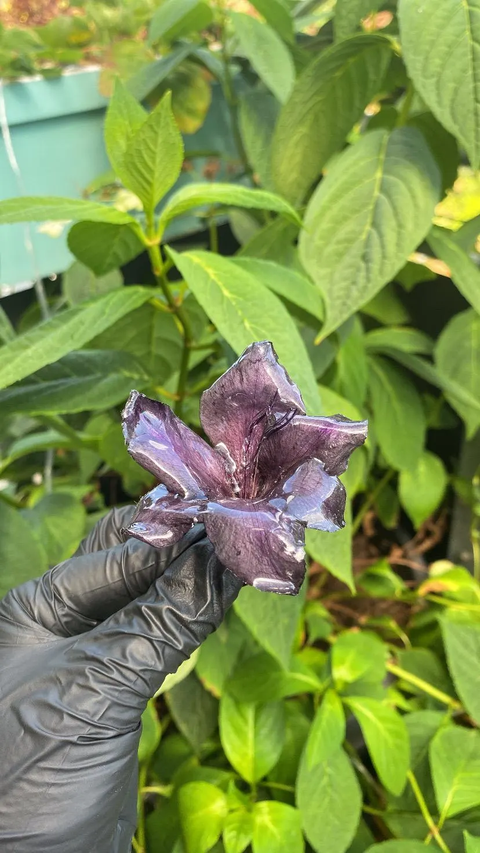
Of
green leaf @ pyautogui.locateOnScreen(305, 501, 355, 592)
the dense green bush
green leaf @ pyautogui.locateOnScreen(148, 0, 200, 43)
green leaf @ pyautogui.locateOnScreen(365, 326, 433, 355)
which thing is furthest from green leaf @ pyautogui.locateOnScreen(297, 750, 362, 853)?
green leaf @ pyautogui.locateOnScreen(148, 0, 200, 43)

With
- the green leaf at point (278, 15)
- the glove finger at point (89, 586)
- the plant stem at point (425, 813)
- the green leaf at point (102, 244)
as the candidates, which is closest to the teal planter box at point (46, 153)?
the green leaf at point (278, 15)

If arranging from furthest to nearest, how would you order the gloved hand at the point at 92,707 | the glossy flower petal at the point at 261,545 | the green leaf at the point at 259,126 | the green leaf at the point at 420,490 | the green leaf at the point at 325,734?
the green leaf at the point at 420,490, the green leaf at the point at 259,126, the green leaf at the point at 325,734, the gloved hand at the point at 92,707, the glossy flower petal at the point at 261,545

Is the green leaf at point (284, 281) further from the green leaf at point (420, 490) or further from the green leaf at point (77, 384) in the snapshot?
the green leaf at point (420, 490)

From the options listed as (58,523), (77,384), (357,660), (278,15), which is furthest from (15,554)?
(278,15)

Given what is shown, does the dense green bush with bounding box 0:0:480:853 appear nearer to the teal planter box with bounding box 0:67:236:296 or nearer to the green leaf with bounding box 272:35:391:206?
the green leaf with bounding box 272:35:391:206

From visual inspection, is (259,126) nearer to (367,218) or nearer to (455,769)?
(367,218)

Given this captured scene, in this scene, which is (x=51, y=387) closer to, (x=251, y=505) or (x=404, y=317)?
(x=251, y=505)
